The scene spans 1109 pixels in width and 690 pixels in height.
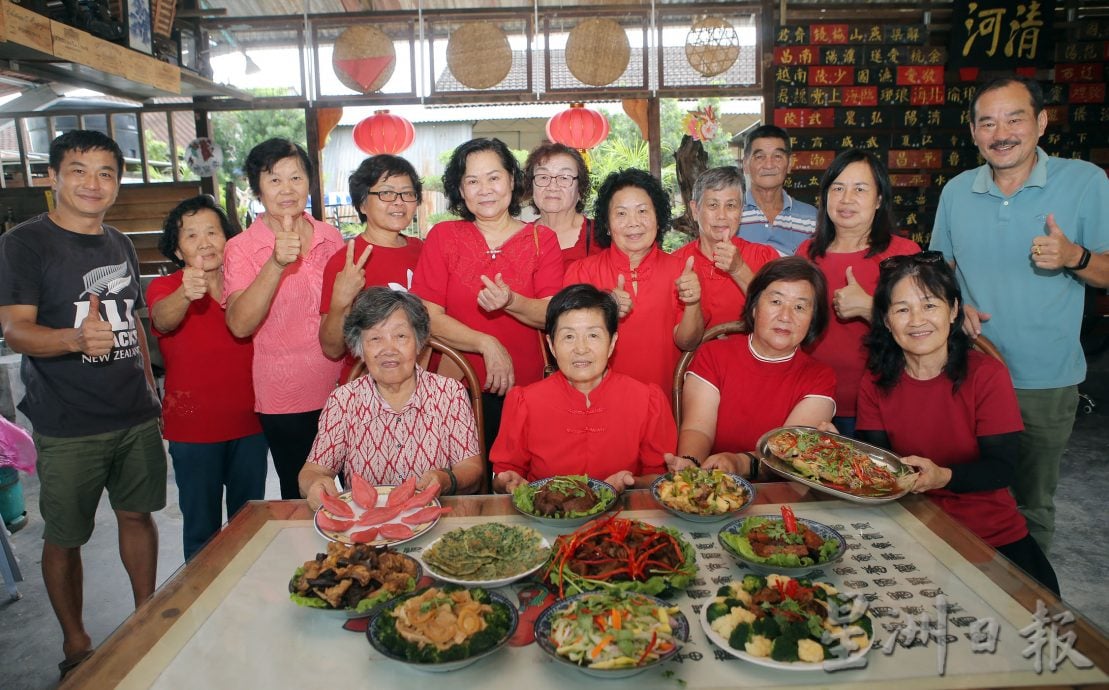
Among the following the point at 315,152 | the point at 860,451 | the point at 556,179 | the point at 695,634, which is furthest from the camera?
the point at 315,152

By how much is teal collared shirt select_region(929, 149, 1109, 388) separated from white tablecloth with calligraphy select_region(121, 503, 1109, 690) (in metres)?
1.28

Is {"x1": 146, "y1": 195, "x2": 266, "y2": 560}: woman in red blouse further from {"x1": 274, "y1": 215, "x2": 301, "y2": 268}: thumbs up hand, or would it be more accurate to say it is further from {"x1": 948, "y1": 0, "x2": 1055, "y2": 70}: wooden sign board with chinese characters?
{"x1": 948, "y1": 0, "x2": 1055, "y2": 70}: wooden sign board with chinese characters

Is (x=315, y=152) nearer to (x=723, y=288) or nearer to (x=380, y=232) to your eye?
(x=380, y=232)

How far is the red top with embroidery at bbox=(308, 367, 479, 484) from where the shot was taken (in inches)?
80.3

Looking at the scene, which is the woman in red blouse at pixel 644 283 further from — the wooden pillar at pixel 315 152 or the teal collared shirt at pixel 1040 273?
the wooden pillar at pixel 315 152

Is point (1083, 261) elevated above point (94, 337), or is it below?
above

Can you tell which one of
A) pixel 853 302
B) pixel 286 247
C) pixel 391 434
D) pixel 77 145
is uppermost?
pixel 77 145

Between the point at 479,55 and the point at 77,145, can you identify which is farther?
the point at 479,55

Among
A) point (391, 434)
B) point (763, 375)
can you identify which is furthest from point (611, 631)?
point (763, 375)

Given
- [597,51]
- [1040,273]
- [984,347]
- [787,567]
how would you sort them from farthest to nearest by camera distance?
[597,51], [1040,273], [984,347], [787,567]

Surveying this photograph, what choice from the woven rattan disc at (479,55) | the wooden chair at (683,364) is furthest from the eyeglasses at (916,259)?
the woven rattan disc at (479,55)

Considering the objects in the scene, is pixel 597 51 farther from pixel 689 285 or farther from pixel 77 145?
pixel 77 145

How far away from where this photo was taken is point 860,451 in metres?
1.79

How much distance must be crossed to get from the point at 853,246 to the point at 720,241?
0.46 meters
